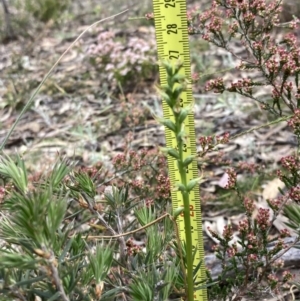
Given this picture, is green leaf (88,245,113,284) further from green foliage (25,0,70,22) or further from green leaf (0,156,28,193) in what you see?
green foliage (25,0,70,22)

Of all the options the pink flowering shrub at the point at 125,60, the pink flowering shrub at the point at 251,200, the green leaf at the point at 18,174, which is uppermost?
the green leaf at the point at 18,174

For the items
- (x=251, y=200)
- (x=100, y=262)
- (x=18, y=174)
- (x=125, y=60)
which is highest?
(x=18, y=174)

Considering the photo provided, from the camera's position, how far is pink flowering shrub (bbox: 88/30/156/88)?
14.8ft

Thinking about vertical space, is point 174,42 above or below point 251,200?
above

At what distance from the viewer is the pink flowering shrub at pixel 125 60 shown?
4.51 metres

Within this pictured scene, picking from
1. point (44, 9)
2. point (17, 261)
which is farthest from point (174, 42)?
point (44, 9)

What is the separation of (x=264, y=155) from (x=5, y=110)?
2408 millimetres

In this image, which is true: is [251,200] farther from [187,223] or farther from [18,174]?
[18,174]

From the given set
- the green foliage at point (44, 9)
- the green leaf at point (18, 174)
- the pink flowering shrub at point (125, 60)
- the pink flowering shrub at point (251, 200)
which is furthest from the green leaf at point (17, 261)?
the green foliage at point (44, 9)

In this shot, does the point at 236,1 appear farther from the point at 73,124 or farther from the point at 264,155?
the point at 73,124

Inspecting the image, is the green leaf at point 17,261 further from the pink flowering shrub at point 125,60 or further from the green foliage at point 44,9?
the green foliage at point 44,9

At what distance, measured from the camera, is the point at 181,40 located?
5.88 feet

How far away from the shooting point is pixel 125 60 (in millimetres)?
4535

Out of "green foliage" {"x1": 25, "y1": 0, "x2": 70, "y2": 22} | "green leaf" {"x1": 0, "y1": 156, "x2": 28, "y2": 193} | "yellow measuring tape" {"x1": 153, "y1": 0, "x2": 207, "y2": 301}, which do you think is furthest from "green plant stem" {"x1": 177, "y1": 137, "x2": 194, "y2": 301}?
"green foliage" {"x1": 25, "y1": 0, "x2": 70, "y2": 22}
